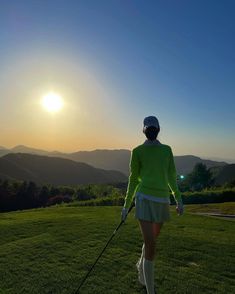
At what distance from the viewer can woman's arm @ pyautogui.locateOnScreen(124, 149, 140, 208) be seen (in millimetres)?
5539

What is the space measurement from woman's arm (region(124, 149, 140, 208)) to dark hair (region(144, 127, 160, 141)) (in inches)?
12.5

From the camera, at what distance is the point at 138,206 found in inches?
216

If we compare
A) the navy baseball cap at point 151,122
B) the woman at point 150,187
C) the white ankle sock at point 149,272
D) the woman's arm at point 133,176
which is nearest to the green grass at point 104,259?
the white ankle sock at point 149,272

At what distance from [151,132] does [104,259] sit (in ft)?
11.7

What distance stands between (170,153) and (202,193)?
72.1 ft

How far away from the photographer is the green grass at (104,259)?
21.5 feet

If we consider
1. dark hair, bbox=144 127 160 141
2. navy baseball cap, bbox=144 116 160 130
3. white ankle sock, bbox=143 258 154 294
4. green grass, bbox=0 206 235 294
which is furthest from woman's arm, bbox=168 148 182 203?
green grass, bbox=0 206 235 294

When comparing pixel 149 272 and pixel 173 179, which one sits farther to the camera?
pixel 173 179

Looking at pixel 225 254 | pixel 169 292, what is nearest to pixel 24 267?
pixel 169 292

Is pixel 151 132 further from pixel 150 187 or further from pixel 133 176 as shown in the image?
pixel 150 187

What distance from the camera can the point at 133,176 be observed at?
18.5 feet

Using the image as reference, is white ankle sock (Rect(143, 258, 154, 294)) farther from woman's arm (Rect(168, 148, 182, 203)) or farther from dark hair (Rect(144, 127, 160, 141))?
dark hair (Rect(144, 127, 160, 141))

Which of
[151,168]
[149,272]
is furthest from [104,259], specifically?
[151,168]

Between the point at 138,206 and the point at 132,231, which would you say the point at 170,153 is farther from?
the point at 132,231
